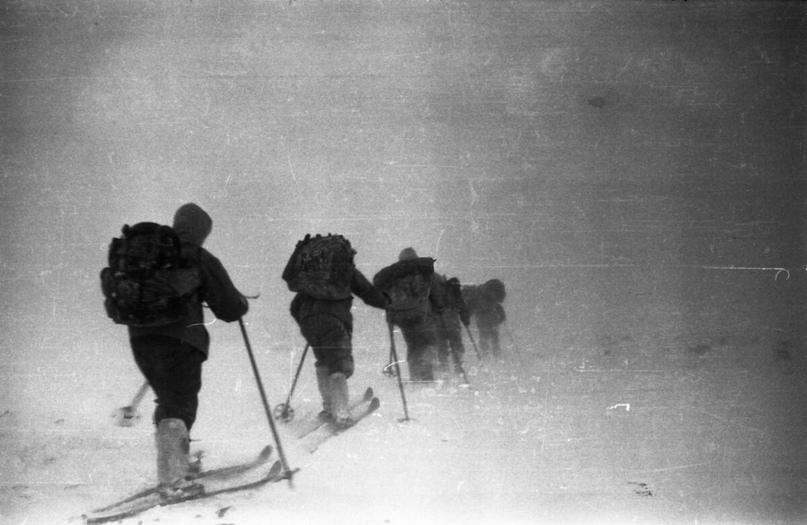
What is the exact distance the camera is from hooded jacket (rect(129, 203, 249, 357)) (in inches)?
62.0

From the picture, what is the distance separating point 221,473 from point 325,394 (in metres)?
0.33

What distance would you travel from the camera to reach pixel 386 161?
5.41 ft

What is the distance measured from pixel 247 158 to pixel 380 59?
0.44 meters

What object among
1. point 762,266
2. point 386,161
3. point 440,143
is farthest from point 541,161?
point 762,266

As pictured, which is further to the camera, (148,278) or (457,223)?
(457,223)

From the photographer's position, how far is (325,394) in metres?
1.62

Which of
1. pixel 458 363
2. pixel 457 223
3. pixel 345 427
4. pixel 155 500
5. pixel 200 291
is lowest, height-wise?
pixel 155 500

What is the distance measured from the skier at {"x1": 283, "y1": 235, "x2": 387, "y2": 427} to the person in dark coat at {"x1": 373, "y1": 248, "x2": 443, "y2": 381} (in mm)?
61

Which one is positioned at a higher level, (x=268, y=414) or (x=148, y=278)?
(x=148, y=278)

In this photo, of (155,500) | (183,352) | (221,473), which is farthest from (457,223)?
(155,500)

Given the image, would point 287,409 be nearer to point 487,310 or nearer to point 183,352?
point 183,352

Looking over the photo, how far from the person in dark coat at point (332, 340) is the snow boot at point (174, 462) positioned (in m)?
0.36

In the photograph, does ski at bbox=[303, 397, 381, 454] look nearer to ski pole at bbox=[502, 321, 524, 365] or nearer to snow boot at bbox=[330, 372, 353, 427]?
snow boot at bbox=[330, 372, 353, 427]

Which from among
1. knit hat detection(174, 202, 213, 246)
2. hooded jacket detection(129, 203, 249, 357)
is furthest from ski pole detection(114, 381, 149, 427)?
knit hat detection(174, 202, 213, 246)
